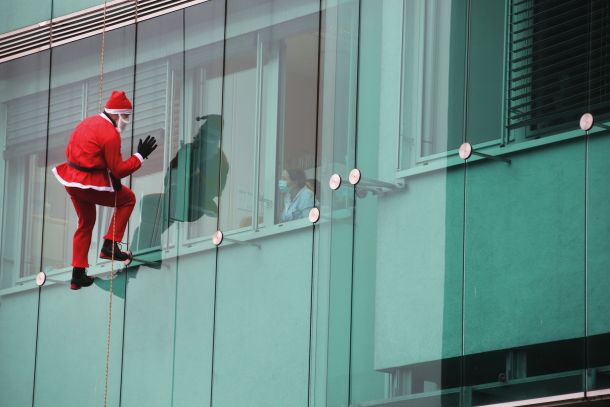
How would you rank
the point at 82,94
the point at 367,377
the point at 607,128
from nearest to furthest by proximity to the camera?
the point at 607,128, the point at 367,377, the point at 82,94

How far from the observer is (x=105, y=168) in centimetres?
1205

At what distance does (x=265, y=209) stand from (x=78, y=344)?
223 cm

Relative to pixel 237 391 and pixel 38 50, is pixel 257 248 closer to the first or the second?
pixel 237 391

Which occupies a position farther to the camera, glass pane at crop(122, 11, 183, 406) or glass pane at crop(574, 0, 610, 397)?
glass pane at crop(122, 11, 183, 406)

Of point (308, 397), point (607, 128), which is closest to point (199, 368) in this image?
point (308, 397)

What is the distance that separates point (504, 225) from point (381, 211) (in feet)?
3.66

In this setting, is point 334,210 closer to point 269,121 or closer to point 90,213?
point 269,121

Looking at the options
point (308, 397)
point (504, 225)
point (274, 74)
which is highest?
point (274, 74)

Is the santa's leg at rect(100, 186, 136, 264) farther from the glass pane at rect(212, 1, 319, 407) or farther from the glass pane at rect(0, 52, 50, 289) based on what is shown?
the glass pane at rect(0, 52, 50, 289)

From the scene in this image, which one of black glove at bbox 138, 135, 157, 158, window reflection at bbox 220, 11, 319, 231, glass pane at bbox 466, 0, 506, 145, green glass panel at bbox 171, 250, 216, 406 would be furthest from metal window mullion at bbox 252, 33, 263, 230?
glass pane at bbox 466, 0, 506, 145

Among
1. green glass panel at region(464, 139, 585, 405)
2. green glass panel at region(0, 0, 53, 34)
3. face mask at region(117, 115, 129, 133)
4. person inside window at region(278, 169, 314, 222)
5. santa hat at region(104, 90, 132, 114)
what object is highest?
green glass panel at region(0, 0, 53, 34)

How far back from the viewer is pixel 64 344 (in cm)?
1313

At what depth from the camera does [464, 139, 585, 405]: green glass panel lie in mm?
9477

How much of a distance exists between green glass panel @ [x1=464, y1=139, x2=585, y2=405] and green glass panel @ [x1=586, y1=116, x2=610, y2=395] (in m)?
0.06
